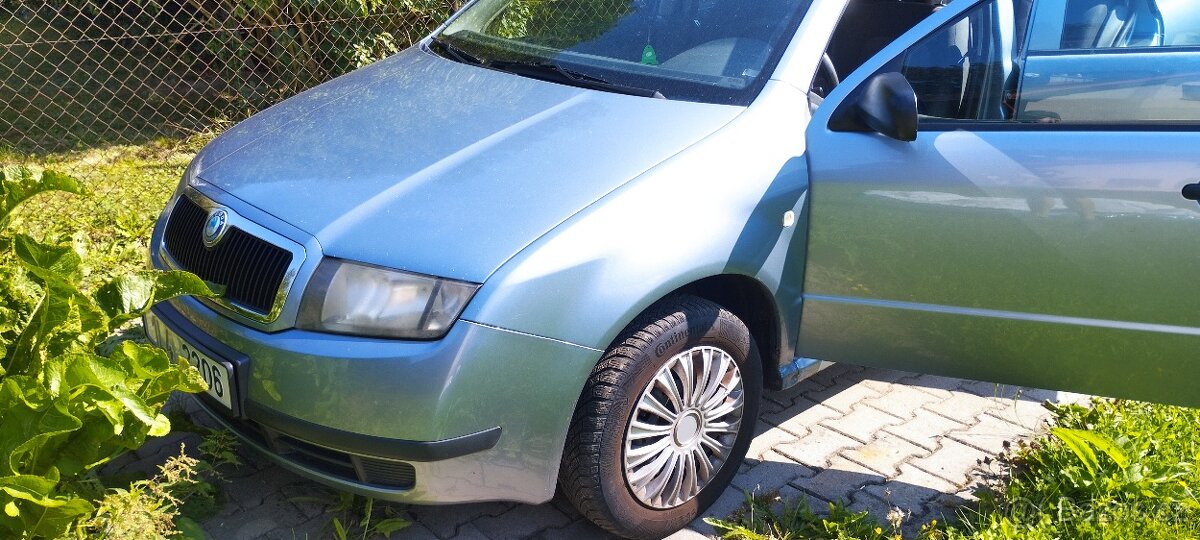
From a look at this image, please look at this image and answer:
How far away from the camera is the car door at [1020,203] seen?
2693mm

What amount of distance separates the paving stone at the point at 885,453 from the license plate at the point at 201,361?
201 centimetres

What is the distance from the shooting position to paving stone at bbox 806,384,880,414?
377cm

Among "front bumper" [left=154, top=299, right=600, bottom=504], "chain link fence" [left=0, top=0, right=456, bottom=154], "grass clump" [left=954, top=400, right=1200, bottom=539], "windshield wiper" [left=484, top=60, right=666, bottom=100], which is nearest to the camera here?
"front bumper" [left=154, top=299, right=600, bottom=504]

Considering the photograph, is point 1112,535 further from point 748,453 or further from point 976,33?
point 976,33

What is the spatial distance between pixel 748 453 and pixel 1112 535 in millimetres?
1104

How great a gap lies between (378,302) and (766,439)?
164cm

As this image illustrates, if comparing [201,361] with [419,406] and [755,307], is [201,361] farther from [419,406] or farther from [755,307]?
[755,307]

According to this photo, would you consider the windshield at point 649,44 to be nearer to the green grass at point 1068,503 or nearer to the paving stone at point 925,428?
the green grass at point 1068,503

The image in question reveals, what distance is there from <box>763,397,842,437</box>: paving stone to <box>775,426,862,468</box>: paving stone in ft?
0.13

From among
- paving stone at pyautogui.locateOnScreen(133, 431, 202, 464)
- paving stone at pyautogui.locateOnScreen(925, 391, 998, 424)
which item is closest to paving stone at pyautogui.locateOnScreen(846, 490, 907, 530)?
paving stone at pyautogui.locateOnScreen(925, 391, 998, 424)

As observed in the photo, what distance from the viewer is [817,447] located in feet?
11.4

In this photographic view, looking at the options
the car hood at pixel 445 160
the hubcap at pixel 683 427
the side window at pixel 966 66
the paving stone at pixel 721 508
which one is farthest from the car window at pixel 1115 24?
the paving stone at pixel 721 508

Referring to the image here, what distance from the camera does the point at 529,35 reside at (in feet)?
11.8

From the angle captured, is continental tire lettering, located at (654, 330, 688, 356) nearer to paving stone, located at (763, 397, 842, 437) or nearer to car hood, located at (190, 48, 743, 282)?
car hood, located at (190, 48, 743, 282)
